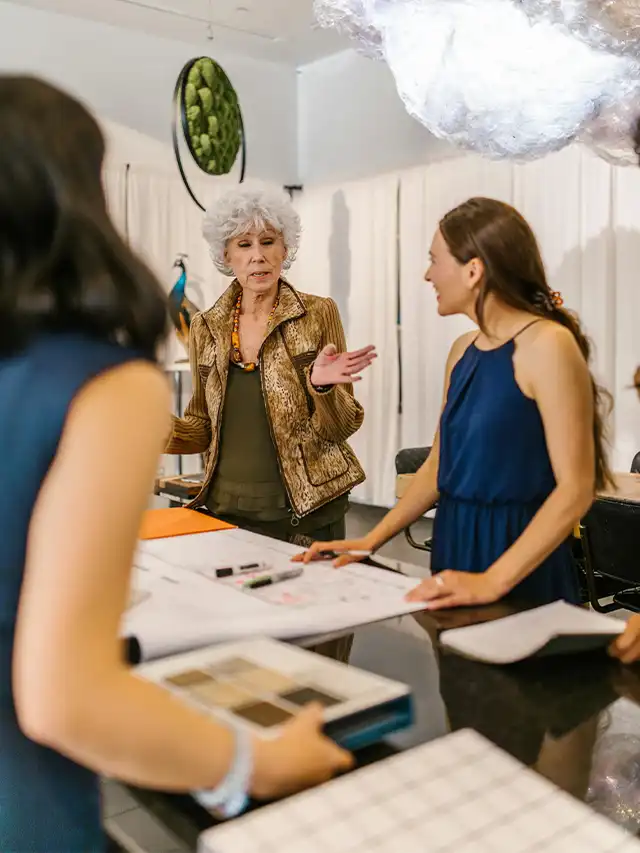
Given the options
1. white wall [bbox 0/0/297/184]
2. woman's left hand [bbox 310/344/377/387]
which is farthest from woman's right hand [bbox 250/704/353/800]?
white wall [bbox 0/0/297/184]

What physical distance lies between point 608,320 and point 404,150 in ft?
7.61

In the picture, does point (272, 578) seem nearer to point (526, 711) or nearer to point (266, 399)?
point (526, 711)

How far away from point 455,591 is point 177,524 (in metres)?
0.80

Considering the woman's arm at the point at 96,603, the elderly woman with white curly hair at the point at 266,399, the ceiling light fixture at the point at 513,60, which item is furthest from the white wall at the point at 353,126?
the woman's arm at the point at 96,603

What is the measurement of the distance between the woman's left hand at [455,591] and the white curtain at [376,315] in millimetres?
5279

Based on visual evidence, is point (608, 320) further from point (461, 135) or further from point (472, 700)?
point (472, 700)

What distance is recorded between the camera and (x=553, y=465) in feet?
4.88

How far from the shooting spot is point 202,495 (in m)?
2.37

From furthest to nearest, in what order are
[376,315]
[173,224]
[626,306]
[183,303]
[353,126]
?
1. [353,126]
2. [376,315]
3. [173,224]
4. [183,303]
5. [626,306]

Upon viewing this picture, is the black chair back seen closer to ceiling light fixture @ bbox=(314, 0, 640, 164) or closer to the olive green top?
the olive green top

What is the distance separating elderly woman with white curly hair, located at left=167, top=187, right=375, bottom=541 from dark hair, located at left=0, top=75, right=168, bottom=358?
149 cm

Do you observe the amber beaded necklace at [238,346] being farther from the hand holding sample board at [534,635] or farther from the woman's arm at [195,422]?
the hand holding sample board at [534,635]

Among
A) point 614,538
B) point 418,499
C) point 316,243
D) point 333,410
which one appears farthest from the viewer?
point 316,243

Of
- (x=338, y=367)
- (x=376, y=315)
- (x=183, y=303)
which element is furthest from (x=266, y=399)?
(x=376, y=315)
